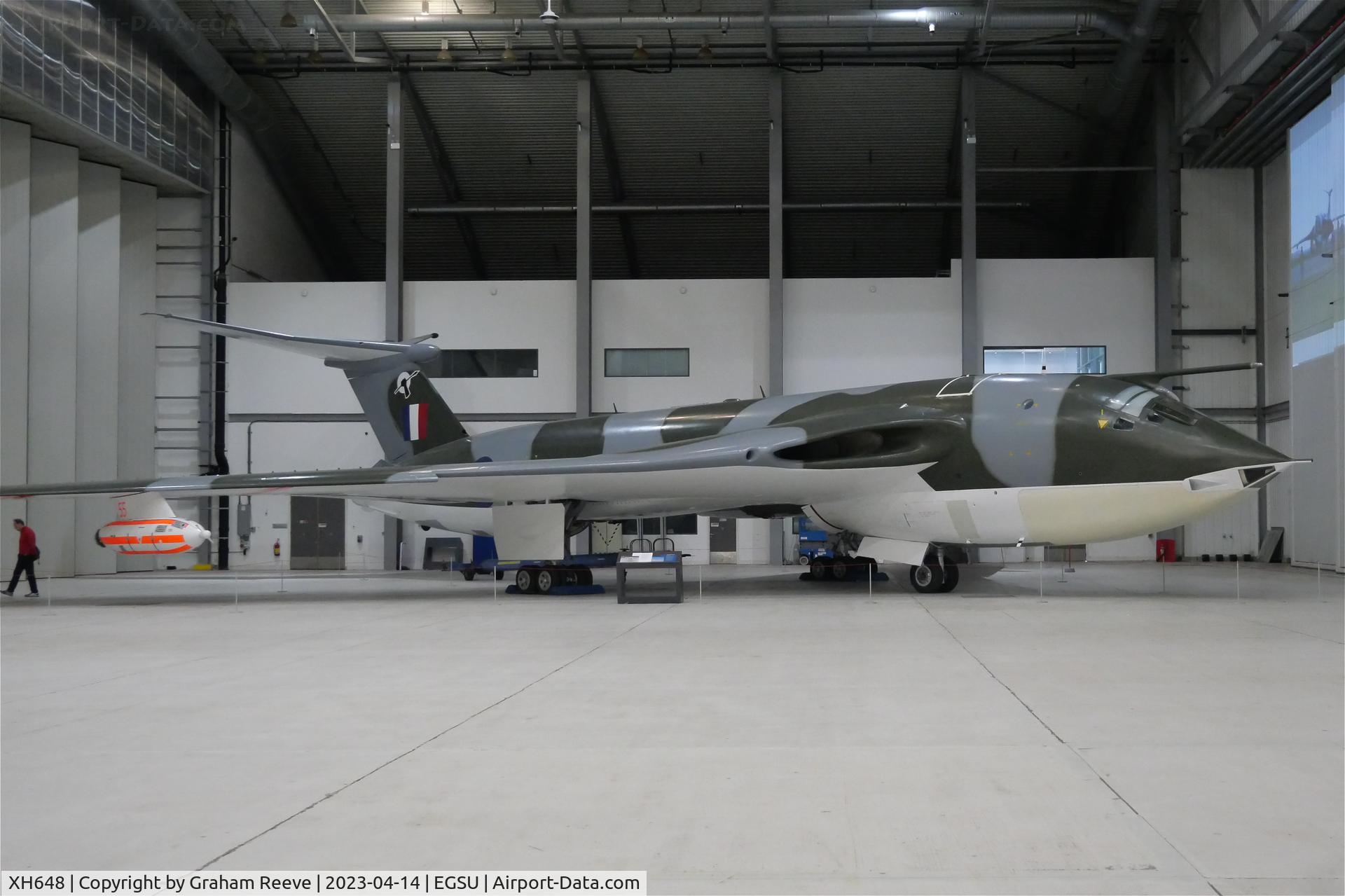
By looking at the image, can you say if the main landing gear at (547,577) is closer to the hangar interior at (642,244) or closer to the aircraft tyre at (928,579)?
the hangar interior at (642,244)

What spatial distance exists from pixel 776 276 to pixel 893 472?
1257 cm

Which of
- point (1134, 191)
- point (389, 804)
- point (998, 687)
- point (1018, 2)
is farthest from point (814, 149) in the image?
point (389, 804)

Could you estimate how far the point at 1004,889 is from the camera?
3.31m

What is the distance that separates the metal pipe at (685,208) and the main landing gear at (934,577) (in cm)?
1612

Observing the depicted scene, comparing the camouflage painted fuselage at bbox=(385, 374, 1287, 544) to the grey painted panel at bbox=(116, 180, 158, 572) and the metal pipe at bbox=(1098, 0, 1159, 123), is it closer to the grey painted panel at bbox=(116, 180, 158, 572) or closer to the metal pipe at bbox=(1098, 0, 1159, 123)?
the metal pipe at bbox=(1098, 0, 1159, 123)

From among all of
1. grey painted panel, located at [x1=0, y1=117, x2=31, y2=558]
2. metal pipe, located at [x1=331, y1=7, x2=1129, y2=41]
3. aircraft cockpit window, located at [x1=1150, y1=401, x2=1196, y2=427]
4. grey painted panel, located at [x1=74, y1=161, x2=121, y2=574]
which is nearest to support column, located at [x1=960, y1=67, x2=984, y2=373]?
metal pipe, located at [x1=331, y1=7, x2=1129, y2=41]

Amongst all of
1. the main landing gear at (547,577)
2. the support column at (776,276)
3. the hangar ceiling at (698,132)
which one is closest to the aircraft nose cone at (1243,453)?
the main landing gear at (547,577)

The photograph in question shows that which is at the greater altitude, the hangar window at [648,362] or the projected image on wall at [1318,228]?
the projected image on wall at [1318,228]

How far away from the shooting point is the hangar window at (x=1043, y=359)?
26.7 metres

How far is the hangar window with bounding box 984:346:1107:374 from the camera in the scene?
26.7 m

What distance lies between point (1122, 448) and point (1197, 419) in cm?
108

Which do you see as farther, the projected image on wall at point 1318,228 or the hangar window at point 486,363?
the hangar window at point 486,363

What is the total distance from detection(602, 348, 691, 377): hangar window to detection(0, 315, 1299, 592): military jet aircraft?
9396mm

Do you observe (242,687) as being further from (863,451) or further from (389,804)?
(863,451)
